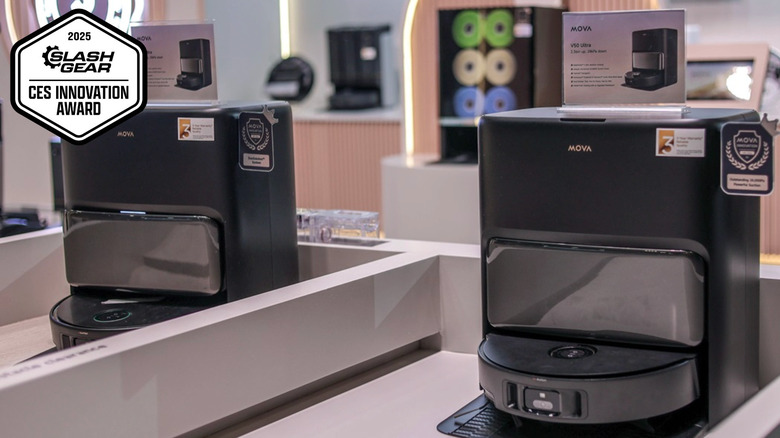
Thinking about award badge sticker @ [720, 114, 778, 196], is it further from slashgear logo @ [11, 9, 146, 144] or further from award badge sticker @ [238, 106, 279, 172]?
slashgear logo @ [11, 9, 146, 144]

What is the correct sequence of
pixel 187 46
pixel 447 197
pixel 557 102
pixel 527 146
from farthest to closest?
1. pixel 557 102
2. pixel 447 197
3. pixel 187 46
4. pixel 527 146

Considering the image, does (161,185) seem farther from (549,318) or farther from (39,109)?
(549,318)

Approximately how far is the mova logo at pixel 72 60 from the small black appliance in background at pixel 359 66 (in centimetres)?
471

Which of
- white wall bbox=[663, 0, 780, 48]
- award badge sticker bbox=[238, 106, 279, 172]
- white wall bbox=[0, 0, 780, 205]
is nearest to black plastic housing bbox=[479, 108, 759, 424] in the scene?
award badge sticker bbox=[238, 106, 279, 172]

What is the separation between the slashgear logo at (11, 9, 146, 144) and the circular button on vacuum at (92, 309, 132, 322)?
0.37m

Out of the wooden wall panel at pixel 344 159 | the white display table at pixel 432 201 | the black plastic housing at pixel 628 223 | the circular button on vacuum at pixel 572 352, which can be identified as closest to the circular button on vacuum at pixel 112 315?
the black plastic housing at pixel 628 223

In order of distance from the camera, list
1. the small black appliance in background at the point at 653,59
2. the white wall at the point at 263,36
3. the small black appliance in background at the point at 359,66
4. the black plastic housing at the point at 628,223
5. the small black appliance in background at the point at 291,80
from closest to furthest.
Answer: the black plastic housing at the point at 628,223
the small black appliance in background at the point at 653,59
the white wall at the point at 263,36
the small black appliance in background at the point at 359,66
the small black appliance in background at the point at 291,80

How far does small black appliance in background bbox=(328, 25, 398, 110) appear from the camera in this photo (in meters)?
6.49

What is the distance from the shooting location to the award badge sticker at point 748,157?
1.53 metres

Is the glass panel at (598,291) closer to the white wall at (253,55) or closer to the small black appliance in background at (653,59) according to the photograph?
the small black appliance in background at (653,59)

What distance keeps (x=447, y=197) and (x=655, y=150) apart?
9.53 feet

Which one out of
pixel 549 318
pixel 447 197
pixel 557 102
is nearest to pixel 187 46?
pixel 549 318

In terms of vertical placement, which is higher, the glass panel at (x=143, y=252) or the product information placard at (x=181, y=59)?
the product information placard at (x=181, y=59)

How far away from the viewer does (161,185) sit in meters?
1.99
